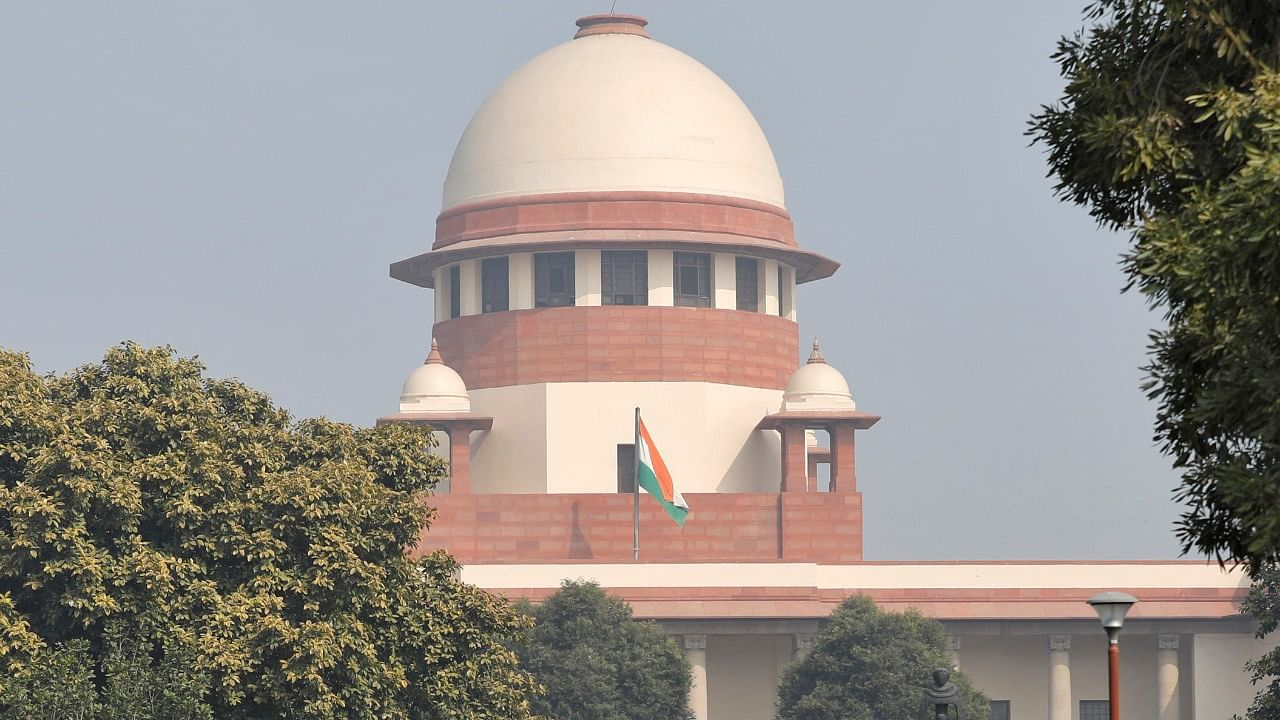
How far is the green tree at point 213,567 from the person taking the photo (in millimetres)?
30609

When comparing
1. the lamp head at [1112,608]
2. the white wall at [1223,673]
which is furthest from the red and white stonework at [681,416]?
the lamp head at [1112,608]

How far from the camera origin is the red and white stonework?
55.7m

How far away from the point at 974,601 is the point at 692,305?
34.1 feet

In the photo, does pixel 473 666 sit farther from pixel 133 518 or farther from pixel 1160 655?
pixel 1160 655

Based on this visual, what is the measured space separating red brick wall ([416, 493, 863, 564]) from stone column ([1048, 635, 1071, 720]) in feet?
16.2

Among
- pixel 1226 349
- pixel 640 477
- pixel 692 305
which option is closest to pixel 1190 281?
pixel 1226 349

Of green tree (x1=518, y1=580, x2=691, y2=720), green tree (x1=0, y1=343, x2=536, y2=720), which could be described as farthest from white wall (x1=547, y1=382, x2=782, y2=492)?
green tree (x1=0, y1=343, x2=536, y2=720)

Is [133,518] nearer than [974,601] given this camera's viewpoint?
Yes

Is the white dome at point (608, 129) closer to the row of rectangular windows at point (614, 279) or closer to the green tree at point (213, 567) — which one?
the row of rectangular windows at point (614, 279)

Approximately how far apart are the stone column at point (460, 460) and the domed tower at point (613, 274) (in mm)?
1163

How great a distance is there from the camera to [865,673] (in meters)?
50.3

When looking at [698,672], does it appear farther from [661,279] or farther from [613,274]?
[613,274]

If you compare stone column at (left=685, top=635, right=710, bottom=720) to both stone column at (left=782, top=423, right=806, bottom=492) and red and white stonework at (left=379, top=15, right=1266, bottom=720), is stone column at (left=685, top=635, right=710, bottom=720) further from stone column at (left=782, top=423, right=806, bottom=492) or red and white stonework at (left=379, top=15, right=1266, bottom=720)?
stone column at (left=782, top=423, right=806, bottom=492)

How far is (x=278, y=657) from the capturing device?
3103 cm
